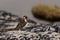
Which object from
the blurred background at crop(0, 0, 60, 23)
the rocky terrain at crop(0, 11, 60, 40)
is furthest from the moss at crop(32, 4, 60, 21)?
the rocky terrain at crop(0, 11, 60, 40)

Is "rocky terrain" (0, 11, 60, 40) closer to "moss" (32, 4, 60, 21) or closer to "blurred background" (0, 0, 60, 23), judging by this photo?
"moss" (32, 4, 60, 21)

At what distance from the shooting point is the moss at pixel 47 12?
3.48m

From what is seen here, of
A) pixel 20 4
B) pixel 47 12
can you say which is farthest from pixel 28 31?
pixel 20 4

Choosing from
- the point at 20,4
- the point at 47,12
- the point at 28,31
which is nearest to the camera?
the point at 28,31

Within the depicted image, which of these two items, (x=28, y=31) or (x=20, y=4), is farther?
(x=20, y=4)

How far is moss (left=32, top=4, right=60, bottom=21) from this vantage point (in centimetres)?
348

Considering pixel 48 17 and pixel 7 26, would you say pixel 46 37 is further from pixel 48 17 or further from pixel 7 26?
pixel 48 17

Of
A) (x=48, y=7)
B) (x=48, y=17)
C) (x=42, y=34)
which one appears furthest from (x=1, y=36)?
(x=48, y=7)

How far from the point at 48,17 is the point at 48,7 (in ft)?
0.86

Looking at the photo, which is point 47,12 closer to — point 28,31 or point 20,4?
point 20,4

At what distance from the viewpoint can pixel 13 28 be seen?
8.46 feet

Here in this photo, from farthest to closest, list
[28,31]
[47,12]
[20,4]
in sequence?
1. [20,4]
2. [47,12]
3. [28,31]

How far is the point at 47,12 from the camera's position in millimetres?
3570

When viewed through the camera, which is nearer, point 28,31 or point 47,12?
point 28,31
